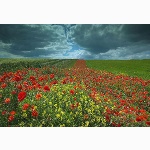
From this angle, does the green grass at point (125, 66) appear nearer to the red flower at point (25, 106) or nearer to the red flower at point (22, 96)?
the red flower at point (22, 96)

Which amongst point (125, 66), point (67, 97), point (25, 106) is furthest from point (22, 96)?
point (125, 66)

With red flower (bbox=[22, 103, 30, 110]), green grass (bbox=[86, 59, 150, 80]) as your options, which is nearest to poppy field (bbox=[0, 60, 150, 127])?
red flower (bbox=[22, 103, 30, 110])

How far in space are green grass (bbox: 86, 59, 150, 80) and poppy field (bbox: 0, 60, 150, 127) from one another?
0.58 feet

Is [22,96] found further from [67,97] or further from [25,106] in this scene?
[67,97]

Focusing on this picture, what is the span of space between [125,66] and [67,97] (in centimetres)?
271

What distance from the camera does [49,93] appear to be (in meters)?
6.94

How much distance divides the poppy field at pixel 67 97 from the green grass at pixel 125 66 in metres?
0.18

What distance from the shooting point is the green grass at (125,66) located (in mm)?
8453

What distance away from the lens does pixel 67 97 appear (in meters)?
6.87

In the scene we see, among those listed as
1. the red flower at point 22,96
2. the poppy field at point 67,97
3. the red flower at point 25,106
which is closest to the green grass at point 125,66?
the poppy field at point 67,97

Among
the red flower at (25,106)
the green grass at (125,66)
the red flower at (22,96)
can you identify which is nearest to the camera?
the red flower at (25,106)
